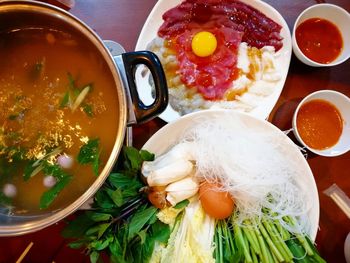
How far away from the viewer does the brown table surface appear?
1725mm

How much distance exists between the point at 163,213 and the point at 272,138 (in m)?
0.57

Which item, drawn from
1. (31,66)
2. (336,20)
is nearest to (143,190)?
(31,66)

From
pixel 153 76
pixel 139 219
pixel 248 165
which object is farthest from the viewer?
pixel 248 165

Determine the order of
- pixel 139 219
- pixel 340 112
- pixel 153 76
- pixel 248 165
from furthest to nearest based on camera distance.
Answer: pixel 340 112 → pixel 248 165 → pixel 139 219 → pixel 153 76

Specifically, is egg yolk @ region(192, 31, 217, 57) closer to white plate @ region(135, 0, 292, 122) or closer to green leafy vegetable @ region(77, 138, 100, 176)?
white plate @ region(135, 0, 292, 122)

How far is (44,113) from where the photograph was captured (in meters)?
1.37

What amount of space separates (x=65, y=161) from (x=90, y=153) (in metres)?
0.11

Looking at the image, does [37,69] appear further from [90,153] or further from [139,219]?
[139,219]

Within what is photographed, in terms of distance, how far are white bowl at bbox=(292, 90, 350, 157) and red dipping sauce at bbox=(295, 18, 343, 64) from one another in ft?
0.69

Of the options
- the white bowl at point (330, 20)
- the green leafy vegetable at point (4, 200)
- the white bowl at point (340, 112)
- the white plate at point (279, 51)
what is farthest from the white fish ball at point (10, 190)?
Result: the white bowl at point (330, 20)

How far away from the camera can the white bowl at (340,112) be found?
1.72m

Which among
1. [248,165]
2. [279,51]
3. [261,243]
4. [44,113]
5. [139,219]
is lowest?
[261,243]

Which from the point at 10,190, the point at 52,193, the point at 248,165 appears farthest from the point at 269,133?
the point at 10,190

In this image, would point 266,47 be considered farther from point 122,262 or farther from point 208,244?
point 122,262
